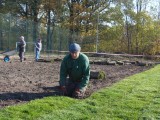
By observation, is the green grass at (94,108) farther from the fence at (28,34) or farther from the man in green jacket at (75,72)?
the fence at (28,34)

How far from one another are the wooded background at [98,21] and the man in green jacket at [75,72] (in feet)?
96.5

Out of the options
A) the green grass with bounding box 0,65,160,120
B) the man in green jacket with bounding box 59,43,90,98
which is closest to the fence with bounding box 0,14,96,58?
the man in green jacket with bounding box 59,43,90,98

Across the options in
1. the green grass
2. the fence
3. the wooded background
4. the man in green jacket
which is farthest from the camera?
the wooded background

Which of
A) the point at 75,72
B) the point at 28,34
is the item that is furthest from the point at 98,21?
the point at 75,72

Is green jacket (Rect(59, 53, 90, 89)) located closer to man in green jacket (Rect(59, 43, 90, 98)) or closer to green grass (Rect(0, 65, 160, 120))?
man in green jacket (Rect(59, 43, 90, 98))

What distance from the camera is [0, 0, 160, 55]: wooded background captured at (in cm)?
4178

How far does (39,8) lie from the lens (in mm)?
45312

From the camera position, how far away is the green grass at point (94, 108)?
6.52 metres

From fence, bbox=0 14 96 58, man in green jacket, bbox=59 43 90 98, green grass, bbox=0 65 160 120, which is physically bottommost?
green grass, bbox=0 65 160 120

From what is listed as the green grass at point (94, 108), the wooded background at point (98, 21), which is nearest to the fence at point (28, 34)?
the wooded background at point (98, 21)

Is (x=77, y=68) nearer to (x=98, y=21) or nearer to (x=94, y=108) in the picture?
(x=94, y=108)

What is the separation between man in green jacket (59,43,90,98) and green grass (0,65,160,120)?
43 centimetres

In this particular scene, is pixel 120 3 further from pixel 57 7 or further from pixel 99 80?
pixel 99 80

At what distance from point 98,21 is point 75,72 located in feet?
120
